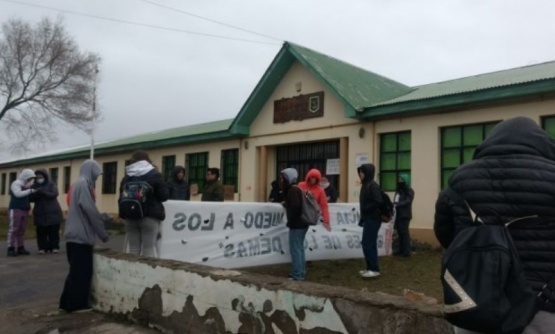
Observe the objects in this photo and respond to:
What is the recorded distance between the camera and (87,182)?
5.77 metres

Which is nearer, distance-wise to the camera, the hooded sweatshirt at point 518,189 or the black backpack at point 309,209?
the hooded sweatshirt at point 518,189

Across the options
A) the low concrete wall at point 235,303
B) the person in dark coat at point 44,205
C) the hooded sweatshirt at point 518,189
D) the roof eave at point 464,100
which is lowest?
the low concrete wall at point 235,303

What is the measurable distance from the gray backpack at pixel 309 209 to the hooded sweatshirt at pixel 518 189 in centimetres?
474

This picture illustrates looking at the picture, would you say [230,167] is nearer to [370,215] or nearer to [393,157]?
[393,157]

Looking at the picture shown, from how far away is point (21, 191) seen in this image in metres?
10.0

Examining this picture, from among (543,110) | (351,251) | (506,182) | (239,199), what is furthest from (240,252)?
(239,199)

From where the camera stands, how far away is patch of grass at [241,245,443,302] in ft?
22.6

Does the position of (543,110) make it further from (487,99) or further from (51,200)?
(51,200)

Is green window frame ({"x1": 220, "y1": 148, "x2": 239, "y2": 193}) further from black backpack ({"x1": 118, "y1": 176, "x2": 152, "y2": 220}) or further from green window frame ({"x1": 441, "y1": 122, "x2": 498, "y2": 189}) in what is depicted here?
black backpack ({"x1": 118, "y1": 176, "x2": 152, "y2": 220})

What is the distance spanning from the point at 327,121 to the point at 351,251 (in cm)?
522

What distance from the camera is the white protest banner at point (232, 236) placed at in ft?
23.6

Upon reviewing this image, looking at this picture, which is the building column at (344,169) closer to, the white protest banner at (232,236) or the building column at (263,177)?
the building column at (263,177)

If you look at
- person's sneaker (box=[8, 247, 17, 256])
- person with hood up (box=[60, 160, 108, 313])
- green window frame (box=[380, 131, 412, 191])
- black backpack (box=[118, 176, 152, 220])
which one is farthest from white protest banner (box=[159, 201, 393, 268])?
person's sneaker (box=[8, 247, 17, 256])

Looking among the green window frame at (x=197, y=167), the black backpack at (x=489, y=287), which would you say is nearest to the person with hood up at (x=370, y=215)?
the black backpack at (x=489, y=287)
